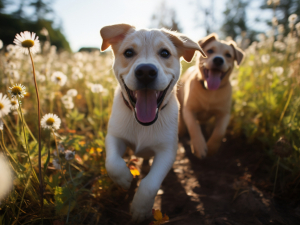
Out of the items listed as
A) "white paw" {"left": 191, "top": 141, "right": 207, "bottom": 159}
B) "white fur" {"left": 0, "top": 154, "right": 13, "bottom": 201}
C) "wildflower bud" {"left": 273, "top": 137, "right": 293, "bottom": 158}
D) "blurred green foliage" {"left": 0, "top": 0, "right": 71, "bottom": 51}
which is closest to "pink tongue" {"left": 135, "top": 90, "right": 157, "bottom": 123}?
"white fur" {"left": 0, "top": 154, "right": 13, "bottom": 201}

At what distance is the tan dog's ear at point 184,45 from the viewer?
207 centimetres

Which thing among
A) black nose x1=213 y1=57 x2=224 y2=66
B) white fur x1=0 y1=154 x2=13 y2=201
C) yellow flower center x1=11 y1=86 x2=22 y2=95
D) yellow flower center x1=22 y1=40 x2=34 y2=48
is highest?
yellow flower center x1=22 y1=40 x2=34 y2=48

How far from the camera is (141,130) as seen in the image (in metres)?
2.14

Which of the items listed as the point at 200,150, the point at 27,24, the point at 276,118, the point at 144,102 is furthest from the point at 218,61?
the point at 27,24

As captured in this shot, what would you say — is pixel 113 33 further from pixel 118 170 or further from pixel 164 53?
pixel 118 170

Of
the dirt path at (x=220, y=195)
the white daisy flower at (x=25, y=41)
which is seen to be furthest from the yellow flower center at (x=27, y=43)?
the dirt path at (x=220, y=195)

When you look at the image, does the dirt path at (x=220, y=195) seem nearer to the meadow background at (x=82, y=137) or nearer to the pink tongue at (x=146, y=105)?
the meadow background at (x=82, y=137)

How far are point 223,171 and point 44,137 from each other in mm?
2572

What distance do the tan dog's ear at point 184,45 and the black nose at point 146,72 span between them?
2.02ft

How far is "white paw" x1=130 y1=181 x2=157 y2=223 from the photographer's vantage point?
1.68 metres

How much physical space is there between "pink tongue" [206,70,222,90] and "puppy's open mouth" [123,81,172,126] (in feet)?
4.91

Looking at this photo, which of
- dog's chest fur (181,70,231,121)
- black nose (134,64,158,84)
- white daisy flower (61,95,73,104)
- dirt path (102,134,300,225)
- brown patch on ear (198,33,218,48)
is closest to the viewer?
black nose (134,64,158,84)

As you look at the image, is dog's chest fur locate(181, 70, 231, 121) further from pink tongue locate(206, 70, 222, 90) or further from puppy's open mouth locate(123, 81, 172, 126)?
puppy's open mouth locate(123, 81, 172, 126)

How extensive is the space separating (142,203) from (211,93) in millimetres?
2209
